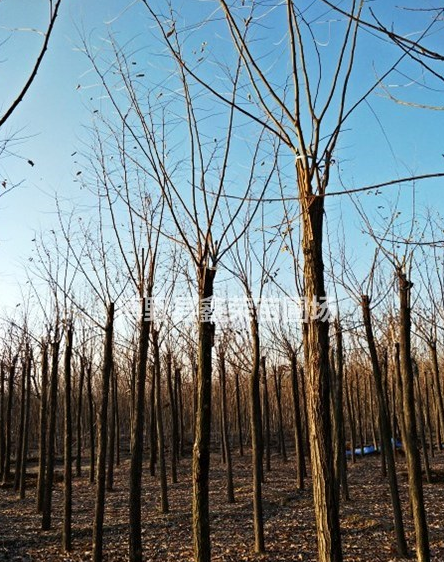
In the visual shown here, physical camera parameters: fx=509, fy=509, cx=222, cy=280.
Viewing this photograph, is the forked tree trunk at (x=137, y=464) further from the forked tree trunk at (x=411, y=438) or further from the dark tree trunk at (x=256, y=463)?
the forked tree trunk at (x=411, y=438)

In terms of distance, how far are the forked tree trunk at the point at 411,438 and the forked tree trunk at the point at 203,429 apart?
6.52 feet

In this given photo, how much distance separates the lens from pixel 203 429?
3.66 m

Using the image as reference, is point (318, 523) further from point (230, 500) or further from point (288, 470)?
point (288, 470)

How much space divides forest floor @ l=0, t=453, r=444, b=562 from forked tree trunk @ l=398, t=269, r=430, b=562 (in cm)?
159

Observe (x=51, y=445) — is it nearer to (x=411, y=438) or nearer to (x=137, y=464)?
(x=137, y=464)

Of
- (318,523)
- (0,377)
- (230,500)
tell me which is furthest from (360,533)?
(0,377)

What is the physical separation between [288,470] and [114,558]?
8189mm

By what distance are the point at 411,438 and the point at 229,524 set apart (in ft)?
13.4

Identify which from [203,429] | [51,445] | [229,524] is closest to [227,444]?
[229,524]

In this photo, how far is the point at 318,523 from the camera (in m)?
2.49

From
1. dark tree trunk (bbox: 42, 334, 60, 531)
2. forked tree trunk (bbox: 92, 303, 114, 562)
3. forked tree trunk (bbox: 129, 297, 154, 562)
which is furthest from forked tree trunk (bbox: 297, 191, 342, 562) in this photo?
dark tree trunk (bbox: 42, 334, 60, 531)

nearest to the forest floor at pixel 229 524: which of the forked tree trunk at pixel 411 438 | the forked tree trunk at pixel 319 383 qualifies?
the forked tree trunk at pixel 411 438

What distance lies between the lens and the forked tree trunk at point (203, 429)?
11.5 ft

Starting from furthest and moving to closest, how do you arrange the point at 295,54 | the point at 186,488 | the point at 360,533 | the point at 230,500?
the point at 186,488
the point at 230,500
the point at 360,533
the point at 295,54
